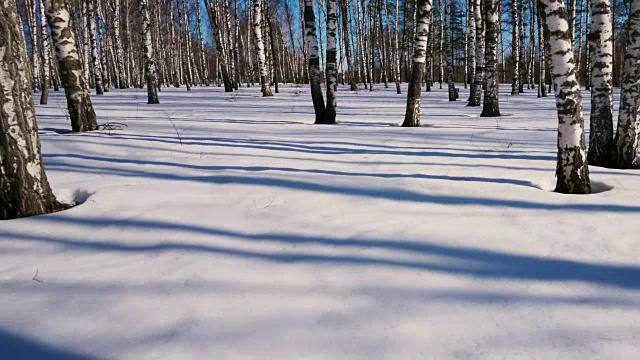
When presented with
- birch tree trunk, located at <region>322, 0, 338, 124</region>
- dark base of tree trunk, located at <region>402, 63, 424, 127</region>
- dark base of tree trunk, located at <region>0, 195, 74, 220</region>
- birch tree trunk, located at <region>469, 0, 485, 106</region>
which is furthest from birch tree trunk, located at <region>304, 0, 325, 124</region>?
dark base of tree trunk, located at <region>0, 195, 74, 220</region>

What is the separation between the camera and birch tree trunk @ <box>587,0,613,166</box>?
4.44m

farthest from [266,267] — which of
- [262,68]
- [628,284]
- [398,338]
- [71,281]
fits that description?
[262,68]

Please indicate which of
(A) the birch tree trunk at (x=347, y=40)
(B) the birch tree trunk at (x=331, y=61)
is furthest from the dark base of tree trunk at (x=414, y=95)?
(A) the birch tree trunk at (x=347, y=40)

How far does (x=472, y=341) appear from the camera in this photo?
1698 mm

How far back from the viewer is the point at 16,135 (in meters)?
3.14

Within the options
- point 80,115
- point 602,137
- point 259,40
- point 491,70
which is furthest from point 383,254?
point 259,40

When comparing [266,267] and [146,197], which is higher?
[146,197]

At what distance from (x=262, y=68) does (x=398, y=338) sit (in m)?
15.8

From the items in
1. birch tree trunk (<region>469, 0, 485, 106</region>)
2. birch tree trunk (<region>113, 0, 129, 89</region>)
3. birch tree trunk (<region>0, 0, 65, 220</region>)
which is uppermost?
birch tree trunk (<region>113, 0, 129, 89</region>)

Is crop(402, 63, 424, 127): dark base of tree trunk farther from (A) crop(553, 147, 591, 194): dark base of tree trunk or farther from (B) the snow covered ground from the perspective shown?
(A) crop(553, 147, 591, 194): dark base of tree trunk

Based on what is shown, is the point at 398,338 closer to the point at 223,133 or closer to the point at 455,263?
the point at 455,263

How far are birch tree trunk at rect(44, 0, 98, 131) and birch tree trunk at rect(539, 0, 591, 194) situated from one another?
22.8 feet

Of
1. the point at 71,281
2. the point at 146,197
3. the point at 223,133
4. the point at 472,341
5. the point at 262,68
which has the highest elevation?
the point at 262,68

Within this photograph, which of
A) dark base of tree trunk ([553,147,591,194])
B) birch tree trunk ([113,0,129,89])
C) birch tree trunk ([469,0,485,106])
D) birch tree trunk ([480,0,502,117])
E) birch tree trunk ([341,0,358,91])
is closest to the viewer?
dark base of tree trunk ([553,147,591,194])
